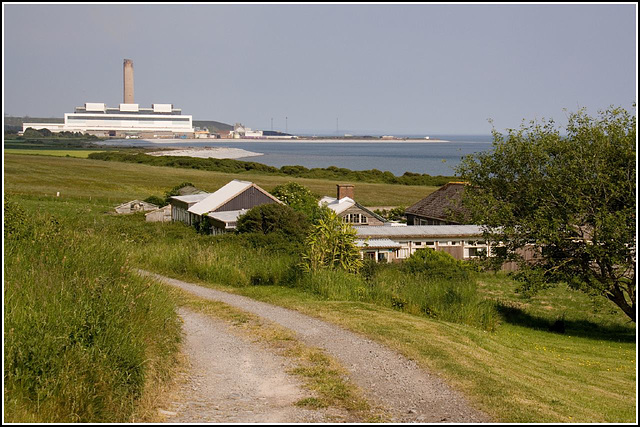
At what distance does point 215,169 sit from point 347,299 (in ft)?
324

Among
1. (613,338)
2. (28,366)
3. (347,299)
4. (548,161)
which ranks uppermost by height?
(548,161)

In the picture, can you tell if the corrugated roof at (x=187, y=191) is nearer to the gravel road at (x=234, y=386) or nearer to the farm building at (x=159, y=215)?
the farm building at (x=159, y=215)

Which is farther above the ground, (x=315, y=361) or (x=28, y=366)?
(x=28, y=366)

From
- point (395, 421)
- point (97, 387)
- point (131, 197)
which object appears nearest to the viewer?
point (97, 387)

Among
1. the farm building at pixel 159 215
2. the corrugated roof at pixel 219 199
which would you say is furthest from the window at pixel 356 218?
the farm building at pixel 159 215

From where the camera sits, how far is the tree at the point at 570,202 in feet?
69.3

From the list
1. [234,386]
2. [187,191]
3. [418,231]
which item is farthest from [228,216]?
[234,386]

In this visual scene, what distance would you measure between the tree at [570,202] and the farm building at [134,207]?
120ft

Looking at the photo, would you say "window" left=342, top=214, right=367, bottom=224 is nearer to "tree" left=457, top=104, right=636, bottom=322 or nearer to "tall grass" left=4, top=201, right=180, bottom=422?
"tree" left=457, top=104, right=636, bottom=322

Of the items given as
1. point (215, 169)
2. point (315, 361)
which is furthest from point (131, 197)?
point (315, 361)

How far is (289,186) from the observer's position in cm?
5019

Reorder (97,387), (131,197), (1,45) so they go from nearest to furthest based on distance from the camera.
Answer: (1,45) → (97,387) → (131,197)

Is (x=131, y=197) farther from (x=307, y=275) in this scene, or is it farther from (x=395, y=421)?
(x=395, y=421)

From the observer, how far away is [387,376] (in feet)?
34.2
